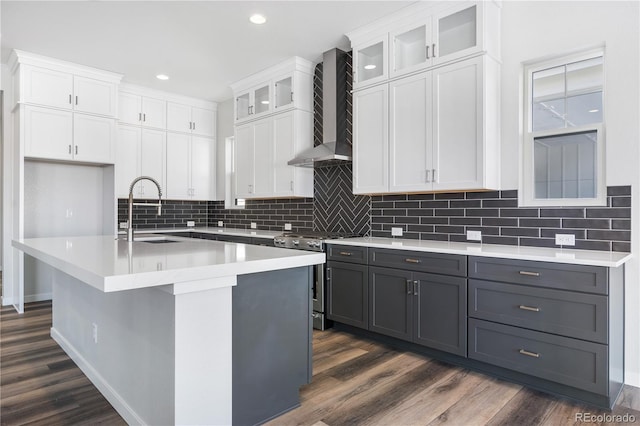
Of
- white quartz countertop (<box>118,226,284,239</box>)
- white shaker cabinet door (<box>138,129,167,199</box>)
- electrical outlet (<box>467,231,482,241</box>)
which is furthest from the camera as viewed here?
white shaker cabinet door (<box>138,129,167,199</box>)

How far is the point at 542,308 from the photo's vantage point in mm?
2354

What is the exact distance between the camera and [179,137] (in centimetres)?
582

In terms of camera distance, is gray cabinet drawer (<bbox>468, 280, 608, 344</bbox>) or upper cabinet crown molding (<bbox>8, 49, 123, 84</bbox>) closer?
gray cabinet drawer (<bbox>468, 280, 608, 344</bbox>)

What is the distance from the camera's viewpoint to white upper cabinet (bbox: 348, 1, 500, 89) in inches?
116

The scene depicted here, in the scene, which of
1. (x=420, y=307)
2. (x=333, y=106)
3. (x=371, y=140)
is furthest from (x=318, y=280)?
(x=333, y=106)

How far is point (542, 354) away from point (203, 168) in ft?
17.1

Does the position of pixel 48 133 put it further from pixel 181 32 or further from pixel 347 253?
pixel 347 253

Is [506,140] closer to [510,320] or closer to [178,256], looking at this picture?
[510,320]

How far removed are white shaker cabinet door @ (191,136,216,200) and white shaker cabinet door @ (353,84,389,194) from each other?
10.6ft

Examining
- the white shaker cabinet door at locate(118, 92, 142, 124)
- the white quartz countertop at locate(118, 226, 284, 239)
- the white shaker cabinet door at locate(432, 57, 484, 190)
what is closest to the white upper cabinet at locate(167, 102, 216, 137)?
the white shaker cabinet door at locate(118, 92, 142, 124)

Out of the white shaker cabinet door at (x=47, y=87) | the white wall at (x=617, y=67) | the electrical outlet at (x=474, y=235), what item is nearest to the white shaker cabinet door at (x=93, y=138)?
the white shaker cabinet door at (x=47, y=87)

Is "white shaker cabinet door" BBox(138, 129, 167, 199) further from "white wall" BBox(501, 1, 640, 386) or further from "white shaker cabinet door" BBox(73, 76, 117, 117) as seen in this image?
"white wall" BBox(501, 1, 640, 386)

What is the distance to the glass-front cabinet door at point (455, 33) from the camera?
2963mm

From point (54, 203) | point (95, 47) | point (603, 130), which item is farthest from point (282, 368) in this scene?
point (54, 203)
